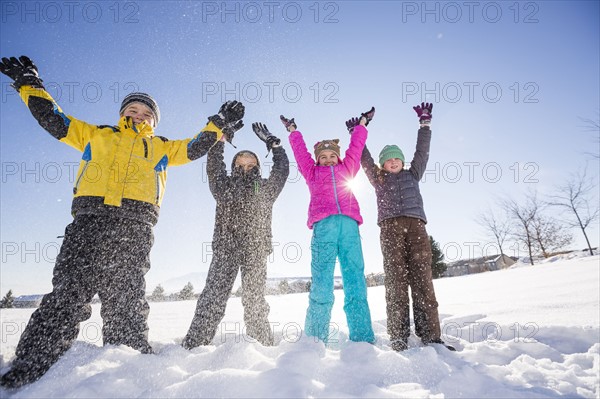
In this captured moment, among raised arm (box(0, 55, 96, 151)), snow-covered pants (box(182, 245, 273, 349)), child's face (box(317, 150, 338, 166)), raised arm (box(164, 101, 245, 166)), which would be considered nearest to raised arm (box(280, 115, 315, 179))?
child's face (box(317, 150, 338, 166))

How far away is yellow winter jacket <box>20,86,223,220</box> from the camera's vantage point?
260 centimetres

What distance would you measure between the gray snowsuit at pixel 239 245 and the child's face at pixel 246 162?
0.25 feet

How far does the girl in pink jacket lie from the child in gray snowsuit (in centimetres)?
124

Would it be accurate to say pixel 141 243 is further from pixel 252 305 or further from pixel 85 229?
pixel 252 305

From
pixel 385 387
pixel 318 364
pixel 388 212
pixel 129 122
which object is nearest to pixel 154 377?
pixel 318 364

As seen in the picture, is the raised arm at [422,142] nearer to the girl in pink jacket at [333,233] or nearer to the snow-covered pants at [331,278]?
the girl in pink jacket at [333,233]

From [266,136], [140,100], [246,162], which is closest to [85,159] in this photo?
[140,100]

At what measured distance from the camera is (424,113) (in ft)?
13.0

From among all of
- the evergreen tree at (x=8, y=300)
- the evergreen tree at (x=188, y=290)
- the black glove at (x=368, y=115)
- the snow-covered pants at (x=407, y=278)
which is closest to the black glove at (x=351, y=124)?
the black glove at (x=368, y=115)

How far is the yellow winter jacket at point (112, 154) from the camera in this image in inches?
103

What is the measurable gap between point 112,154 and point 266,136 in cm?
176

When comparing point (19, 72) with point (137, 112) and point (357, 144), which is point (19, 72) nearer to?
point (137, 112)

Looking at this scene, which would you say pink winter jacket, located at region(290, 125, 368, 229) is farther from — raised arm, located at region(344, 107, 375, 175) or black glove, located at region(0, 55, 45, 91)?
black glove, located at region(0, 55, 45, 91)

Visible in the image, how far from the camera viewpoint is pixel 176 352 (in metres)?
2.24
